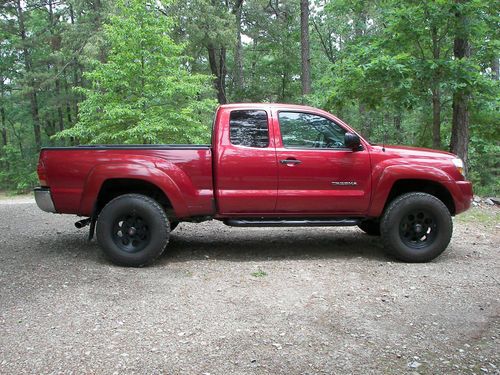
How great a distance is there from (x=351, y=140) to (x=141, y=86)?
22.7 ft

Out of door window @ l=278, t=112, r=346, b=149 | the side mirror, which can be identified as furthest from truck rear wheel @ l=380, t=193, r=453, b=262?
door window @ l=278, t=112, r=346, b=149

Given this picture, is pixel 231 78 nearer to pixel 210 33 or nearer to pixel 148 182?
pixel 210 33

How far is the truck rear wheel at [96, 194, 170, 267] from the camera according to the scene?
5.28m

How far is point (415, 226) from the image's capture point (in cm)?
564

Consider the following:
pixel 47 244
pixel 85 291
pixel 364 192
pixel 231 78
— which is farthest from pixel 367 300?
pixel 231 78

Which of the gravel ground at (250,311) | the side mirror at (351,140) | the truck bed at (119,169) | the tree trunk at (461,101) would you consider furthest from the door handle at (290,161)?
the tree trunk at (461,101)

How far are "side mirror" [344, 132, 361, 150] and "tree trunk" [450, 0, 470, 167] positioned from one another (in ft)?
16.9

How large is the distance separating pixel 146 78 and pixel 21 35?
65.7ft

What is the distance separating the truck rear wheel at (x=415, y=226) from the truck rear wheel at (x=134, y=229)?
2.74 m

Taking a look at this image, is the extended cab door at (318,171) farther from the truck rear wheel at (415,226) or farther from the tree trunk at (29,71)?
the tree trunk at (29,71)

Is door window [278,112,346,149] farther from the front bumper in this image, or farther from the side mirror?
the front bumper

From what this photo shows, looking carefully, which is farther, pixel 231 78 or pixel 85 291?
pixel 231 78

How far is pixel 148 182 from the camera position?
214 inches

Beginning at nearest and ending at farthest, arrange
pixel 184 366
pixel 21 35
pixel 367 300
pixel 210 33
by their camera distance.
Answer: pixel 184 366 < pixel 367 300 < pixel 210 33 < pixel 21 35
